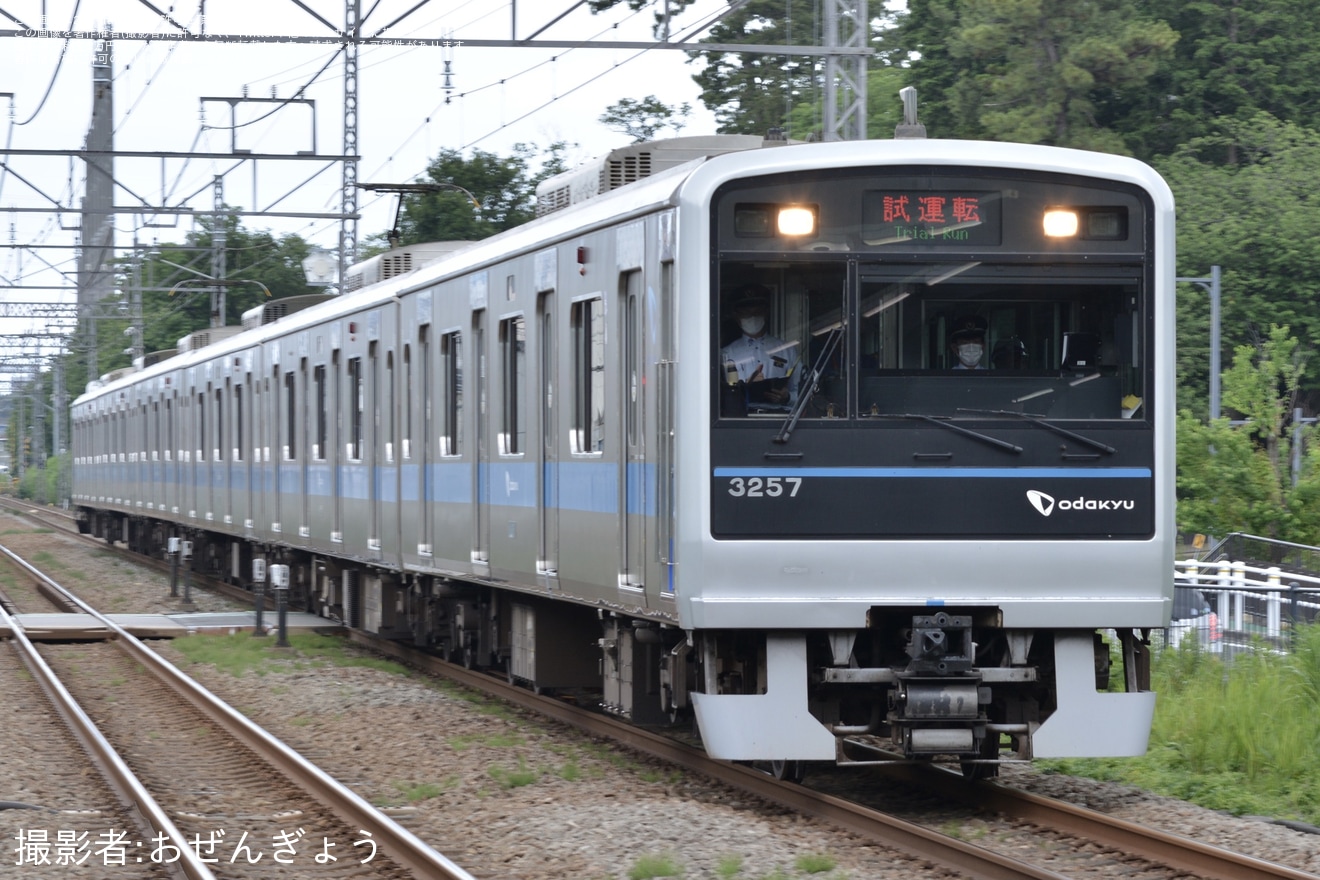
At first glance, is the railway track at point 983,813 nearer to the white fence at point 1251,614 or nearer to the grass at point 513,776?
the grass at point 513,776

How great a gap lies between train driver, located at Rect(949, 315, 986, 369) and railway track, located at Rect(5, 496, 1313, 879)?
1.94 meters

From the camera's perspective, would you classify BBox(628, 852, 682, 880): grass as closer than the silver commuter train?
Yes

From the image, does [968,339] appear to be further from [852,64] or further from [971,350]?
[852,64]

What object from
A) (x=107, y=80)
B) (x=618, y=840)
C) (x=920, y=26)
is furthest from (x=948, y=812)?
(x=920, y=26)

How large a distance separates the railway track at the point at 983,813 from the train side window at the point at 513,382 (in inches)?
83.2

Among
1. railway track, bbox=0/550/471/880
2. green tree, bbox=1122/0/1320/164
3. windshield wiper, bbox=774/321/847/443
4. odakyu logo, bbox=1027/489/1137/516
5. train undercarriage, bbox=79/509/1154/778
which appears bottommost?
railway track, bbox=0/550/471/880

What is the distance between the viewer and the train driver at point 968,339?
892cm

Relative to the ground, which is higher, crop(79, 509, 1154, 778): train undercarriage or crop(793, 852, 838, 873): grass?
crop(79, 509, 1154, 778): train undercarriage

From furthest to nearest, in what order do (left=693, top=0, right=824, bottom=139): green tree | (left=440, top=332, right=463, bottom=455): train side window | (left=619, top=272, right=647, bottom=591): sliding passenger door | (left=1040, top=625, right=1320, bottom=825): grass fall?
(left=693, top=0, right=824, bottom=139): green tree → (left=440, top=332, right=463, bottom=455): train side window → (left=619, top=272, right=647, bottom=591): sliding passenger door → (left=1040, top=625, right=1320, bottom=825): grass

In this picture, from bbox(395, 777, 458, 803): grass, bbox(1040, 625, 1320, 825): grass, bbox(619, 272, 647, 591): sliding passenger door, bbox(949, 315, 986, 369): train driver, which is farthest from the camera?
bbox(395, 777, 458, 803): grass

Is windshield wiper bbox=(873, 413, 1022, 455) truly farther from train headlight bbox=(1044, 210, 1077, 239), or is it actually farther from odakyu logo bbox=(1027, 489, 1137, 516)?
train headlight bbox=(1044, 210, 1077, 239)

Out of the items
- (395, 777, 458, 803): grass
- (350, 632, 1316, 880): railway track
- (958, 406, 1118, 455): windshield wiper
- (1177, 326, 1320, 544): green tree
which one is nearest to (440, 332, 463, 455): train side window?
(350, 632, 1316, 880): railway track

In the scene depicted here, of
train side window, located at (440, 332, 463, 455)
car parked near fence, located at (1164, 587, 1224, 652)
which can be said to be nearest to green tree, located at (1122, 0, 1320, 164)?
car parked near fence, located at (1164, 587, 1224, 652)

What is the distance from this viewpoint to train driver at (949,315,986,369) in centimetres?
892
